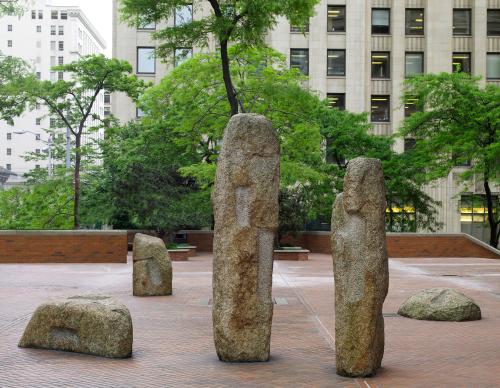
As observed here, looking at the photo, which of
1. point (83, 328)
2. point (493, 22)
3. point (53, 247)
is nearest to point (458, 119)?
point (53, 247)

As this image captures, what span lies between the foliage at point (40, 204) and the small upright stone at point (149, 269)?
777 inches

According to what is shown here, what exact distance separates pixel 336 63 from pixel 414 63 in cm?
576

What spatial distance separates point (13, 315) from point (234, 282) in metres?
6.73

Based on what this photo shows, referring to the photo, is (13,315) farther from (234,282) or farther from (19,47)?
(19,47)

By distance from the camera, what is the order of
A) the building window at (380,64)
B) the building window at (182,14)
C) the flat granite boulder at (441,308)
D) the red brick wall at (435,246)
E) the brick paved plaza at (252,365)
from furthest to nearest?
the building window at (380,64), the red brick wall at (435,246), the building window at (182,14), the flat granite boulder at (441,308), the brick paved plaza at (252,365)

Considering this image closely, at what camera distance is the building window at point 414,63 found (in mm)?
55781

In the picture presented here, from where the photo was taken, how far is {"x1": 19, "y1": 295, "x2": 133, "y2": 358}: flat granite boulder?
1037 cm

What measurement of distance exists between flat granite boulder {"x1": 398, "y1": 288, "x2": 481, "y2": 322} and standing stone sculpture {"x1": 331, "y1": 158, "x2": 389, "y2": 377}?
225 inches

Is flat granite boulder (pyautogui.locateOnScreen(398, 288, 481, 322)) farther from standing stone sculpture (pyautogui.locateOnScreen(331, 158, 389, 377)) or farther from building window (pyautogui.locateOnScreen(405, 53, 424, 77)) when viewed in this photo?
Result: building window (pyautogui.locateOnScreen(405, 53, 424, 77))

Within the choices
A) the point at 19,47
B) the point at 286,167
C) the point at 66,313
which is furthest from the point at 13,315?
the point at 19,47

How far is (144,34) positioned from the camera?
5641cm

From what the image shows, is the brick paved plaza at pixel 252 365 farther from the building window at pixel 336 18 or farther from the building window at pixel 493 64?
the building window at pixel 493 64

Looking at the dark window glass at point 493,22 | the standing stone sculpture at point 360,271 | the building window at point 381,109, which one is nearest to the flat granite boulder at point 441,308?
the standing stone sculpture at point 360,271

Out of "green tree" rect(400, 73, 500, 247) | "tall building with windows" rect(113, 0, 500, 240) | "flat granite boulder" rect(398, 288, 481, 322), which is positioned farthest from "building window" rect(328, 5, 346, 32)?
"flat granite boulder" rect(398, 288, 481, 322)
